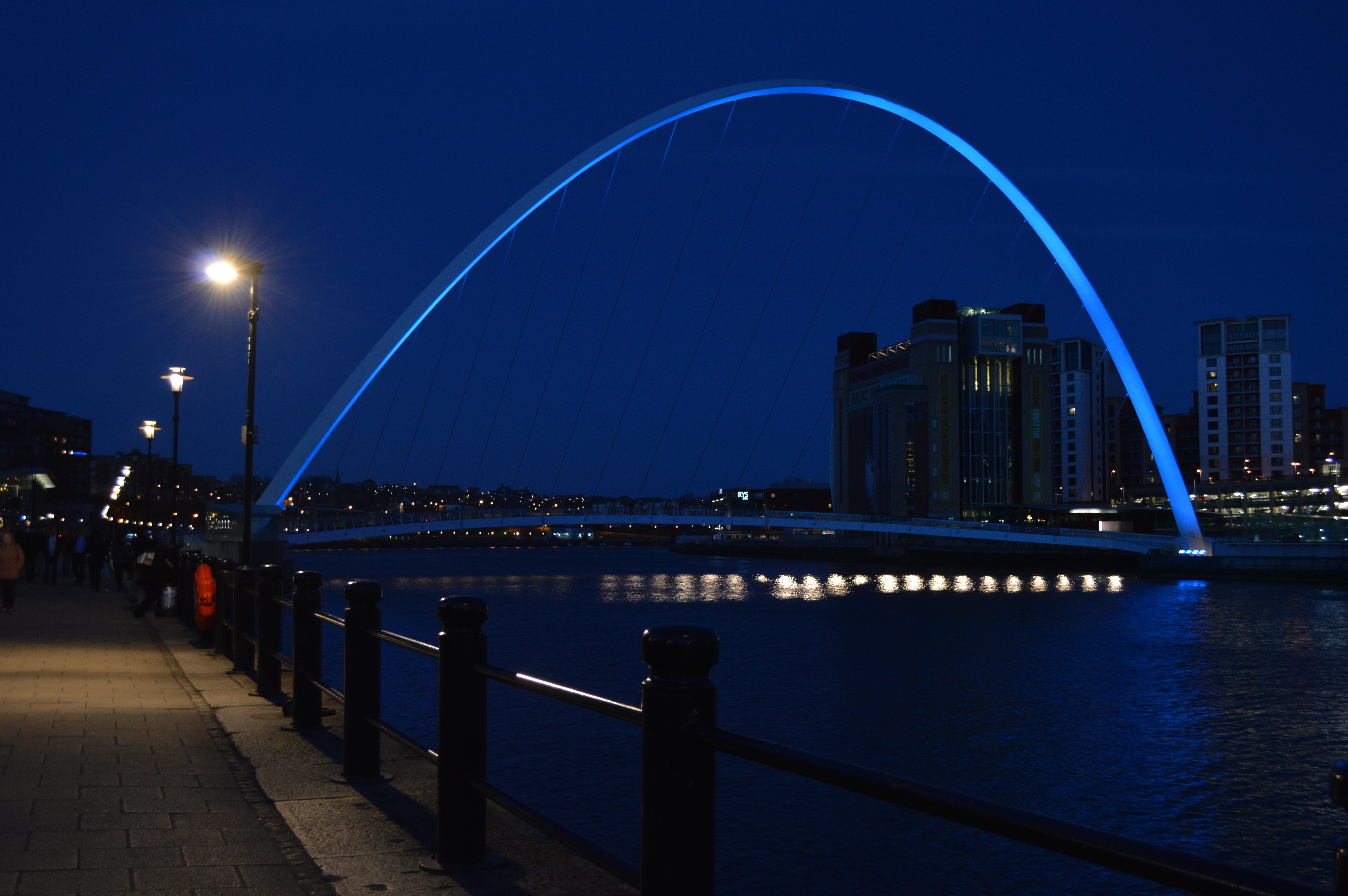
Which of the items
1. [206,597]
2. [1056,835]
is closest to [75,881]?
[1056,835]

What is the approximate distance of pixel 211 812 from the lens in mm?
5234

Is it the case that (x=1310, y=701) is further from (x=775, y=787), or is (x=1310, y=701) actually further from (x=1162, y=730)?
(x=775, y=787)

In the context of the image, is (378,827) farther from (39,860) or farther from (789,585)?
(789,585)

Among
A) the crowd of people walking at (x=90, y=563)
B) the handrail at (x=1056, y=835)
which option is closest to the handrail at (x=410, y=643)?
the handrail at (x=1056, y=835)

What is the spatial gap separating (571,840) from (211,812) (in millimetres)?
2631

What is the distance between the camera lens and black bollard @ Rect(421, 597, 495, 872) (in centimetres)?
420

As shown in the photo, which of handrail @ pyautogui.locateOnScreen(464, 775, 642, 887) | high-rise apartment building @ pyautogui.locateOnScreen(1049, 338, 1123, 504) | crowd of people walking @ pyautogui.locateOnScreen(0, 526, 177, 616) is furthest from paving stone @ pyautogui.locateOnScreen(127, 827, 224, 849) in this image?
high-rise apartment building @ pyautogui.locateOnScreen(1049, 338, 1123, 504)

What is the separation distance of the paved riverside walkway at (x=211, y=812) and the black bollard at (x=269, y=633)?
0.65ft

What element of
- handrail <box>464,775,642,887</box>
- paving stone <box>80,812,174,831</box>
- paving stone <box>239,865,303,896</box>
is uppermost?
handrail <box>464,775,642,887</box>

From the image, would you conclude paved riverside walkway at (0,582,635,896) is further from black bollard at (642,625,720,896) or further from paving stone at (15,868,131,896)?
black bollard at (642,625,720,896)

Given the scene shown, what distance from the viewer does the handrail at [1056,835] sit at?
4.72 feet

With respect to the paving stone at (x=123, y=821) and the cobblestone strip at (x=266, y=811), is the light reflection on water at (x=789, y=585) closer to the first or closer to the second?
the cobblestone strip at (x=266, y=811)

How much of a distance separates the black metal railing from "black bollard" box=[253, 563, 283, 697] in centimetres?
216

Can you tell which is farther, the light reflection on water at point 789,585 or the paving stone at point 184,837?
the light reflection on water at point 789,585
